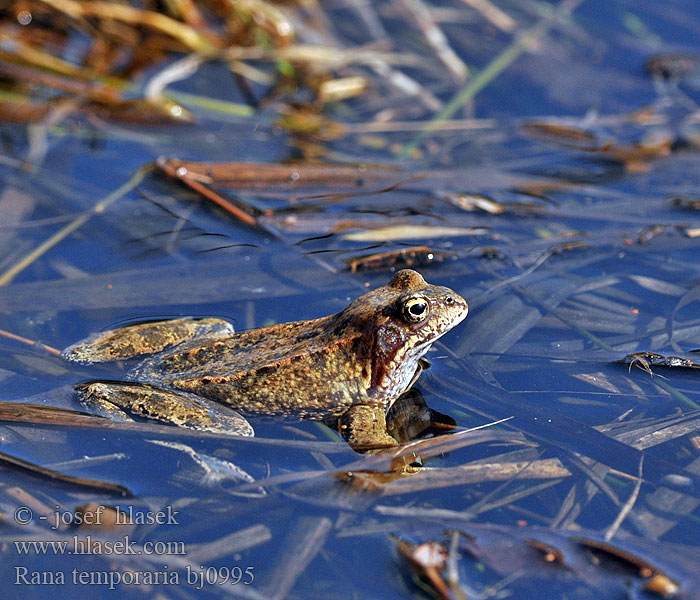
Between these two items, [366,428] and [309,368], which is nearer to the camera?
[366,428]

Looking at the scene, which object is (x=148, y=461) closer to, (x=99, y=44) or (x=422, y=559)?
(x=422, y=559)

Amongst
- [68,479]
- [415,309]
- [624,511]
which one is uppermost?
[415,309]

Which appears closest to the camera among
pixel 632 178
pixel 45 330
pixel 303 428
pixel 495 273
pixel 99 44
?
pixel 303 428

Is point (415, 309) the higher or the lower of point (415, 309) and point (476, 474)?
the higher

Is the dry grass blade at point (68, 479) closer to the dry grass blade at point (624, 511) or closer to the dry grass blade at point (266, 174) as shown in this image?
the dry grass blade at point (624, 511)

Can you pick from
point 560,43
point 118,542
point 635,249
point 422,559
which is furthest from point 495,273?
point 560,43

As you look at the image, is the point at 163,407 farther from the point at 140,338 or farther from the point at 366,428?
the point at 366,428

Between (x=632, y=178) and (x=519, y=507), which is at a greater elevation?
(x=632, y=178)

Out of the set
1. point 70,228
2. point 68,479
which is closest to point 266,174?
point 70,228
